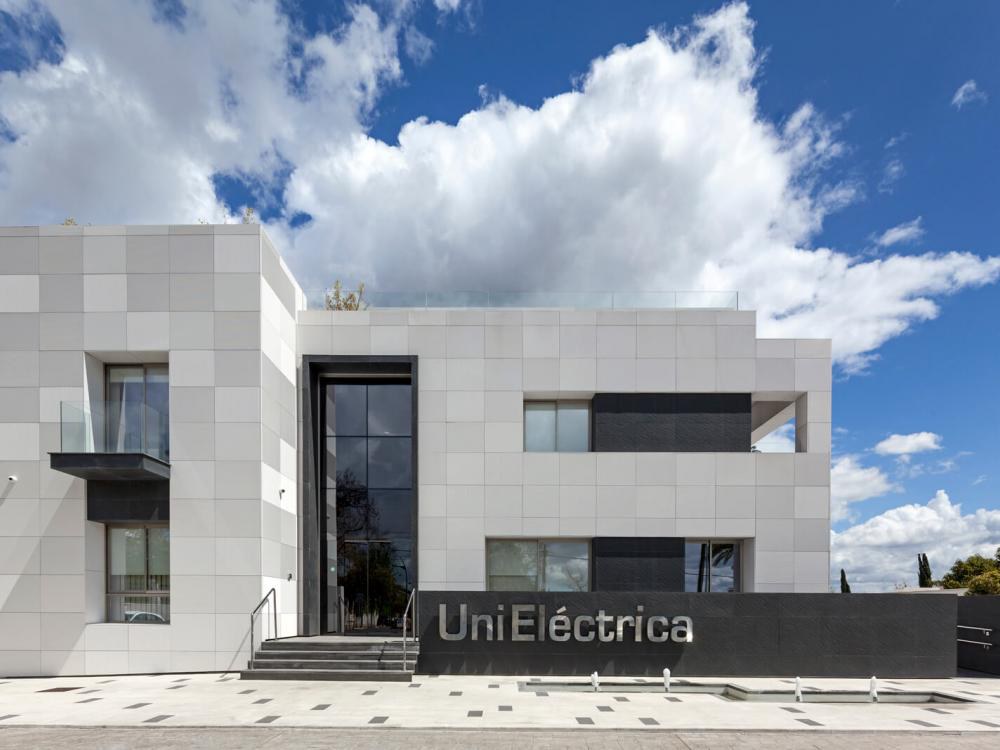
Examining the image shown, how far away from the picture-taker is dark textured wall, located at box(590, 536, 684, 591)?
762 inches

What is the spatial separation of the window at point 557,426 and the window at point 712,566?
4.04m

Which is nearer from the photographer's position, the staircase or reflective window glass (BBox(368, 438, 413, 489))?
the staircase

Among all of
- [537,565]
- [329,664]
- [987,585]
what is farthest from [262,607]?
[987,585]

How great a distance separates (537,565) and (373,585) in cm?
448

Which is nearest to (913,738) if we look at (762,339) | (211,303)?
(762,339)

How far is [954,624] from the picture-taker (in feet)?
54.4

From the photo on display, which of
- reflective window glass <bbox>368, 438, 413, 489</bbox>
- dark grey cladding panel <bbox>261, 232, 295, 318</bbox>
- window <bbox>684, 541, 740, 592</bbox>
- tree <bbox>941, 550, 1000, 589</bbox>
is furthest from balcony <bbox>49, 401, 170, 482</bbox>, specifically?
tree <bbox>941, 550, 1000, 589</bbox>

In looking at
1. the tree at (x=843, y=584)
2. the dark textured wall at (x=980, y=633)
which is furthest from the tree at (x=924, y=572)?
the dark textured wall at (x=980, y=633)

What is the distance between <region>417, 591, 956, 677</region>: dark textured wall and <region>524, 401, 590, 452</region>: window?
4.91 metres

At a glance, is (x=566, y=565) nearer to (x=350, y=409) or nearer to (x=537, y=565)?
(x=537, y=565)

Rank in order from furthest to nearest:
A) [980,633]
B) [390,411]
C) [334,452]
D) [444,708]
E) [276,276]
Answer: [390,411] → [334,452] → [980,633] → [276,276] → [444,708]

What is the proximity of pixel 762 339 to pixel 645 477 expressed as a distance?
16.5ft

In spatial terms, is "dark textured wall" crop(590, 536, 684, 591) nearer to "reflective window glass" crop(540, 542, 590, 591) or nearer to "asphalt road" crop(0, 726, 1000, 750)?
"reflective window glass" crop(540, 542, 590, 591)

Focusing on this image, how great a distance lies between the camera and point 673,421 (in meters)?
20.0
